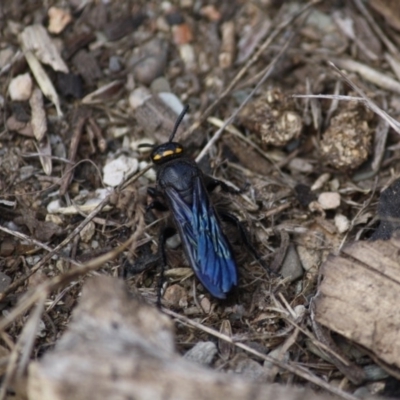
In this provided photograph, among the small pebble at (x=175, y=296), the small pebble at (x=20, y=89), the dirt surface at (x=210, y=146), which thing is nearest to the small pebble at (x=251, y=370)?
the dirt surface at (x=210, y=146)

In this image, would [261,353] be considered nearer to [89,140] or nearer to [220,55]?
[89,140]

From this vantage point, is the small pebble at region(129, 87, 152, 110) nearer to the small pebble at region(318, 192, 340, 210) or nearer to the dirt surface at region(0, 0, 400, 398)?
the dirt surface at region(0, 0, 400, 398)

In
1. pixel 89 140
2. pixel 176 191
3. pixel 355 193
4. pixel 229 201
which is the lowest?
pixel 355 193

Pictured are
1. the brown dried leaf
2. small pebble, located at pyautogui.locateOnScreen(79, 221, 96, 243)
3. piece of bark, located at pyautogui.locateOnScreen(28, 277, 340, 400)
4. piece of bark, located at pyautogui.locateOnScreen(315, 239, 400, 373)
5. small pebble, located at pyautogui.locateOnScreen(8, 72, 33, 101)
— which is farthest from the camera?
the brown dried leaf

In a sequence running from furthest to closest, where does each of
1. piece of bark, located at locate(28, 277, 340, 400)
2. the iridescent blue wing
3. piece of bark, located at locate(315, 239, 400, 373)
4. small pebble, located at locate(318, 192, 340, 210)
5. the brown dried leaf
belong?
the brown dried leaf
small pebble, located at locate(318, 192, 340, 210)
the iridescent blue wing
piece of bark, located at locate(315, 239, 400, 373)
piece of bark, located at locate(28, 277, 340, 400)

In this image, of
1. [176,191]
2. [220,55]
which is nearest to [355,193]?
[176,191]

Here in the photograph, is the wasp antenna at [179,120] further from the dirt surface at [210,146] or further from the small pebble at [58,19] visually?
the small pebble at [58,19]

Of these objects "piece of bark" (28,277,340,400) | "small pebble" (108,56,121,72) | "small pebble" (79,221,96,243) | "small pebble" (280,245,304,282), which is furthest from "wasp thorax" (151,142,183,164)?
"piece of bark" (28,277,340,400)

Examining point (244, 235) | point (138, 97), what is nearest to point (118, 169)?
point (138, 97)
